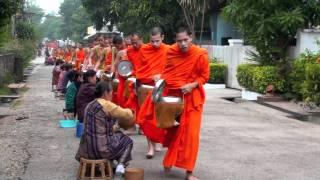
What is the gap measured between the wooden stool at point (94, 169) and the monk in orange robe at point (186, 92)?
0.71 meters

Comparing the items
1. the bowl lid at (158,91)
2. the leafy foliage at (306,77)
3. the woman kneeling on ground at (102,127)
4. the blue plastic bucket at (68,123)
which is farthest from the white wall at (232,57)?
the woman kneeling on ground at (102,127)

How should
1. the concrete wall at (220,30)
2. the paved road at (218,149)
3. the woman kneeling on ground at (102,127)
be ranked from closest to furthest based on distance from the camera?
1. the woman kneeling on ground at (102,127)
2. the paved road at (218,149)
3. the concrete wall at (220,30)

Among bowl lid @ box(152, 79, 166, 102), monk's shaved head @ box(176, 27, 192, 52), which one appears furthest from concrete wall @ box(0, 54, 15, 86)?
monk's shaved head @ box(176, 27, 192, 52)

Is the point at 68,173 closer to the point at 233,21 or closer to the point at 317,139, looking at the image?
the point at 317,139

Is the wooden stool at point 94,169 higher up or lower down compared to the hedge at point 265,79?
lower down

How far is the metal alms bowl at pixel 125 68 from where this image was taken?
378 inches

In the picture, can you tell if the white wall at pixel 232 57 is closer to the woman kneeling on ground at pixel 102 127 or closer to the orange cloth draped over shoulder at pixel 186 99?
the orange cloth draped over shoulder at pixel 186 99

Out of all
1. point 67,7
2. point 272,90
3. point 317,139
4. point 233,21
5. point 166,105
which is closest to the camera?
point 166,105

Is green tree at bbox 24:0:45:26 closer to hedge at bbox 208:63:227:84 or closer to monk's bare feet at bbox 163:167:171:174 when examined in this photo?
hedge at bbox 208:63:227:84

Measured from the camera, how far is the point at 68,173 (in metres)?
7.36

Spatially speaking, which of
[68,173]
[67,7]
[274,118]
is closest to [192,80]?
Result: [68,173]

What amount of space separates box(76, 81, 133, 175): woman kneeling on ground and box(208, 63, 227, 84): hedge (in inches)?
605

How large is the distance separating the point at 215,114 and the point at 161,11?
52.6ft

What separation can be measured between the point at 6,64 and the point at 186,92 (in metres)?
17.1
